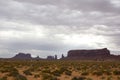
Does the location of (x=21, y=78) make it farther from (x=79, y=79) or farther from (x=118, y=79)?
(x=118, y=79)

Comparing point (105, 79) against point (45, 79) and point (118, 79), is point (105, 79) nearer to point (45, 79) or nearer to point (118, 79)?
point (118, 79)

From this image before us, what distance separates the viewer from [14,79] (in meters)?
21.8

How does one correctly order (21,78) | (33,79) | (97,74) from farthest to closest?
(97,74)
(33,79)
(21,78)

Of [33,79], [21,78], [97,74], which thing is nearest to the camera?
[21,78]

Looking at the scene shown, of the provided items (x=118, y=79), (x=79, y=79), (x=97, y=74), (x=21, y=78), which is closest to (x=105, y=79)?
(x=118, y=79)

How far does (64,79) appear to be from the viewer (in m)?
24.3

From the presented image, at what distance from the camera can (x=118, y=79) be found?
24422 mm

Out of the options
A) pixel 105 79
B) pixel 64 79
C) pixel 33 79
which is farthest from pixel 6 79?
pixel 105 79

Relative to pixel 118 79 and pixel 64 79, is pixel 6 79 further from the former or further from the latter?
pixel 118 79

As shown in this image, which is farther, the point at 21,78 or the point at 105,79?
the point at 105,79

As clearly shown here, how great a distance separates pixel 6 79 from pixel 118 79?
925cm

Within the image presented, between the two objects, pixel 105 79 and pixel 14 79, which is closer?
pixel 14 79

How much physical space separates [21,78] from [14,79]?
1.80 feet

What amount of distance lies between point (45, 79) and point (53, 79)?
718 millimetres
